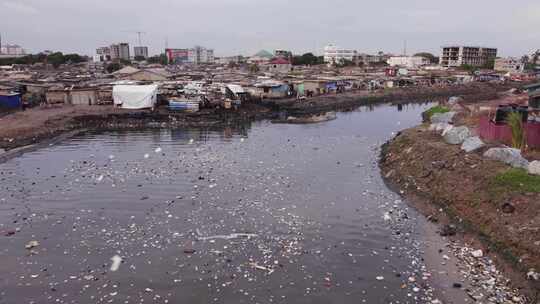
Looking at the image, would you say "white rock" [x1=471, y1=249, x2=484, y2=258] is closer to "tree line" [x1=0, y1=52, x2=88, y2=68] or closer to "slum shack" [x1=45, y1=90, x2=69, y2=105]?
"slum shack" [x1=45, y1=90, x2=69, y2=105]

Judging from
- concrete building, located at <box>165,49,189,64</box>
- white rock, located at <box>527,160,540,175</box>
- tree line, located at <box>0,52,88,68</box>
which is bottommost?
white rock, located at <box>527,160,540,175</box>

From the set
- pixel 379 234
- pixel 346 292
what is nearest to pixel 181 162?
pixel 379 234

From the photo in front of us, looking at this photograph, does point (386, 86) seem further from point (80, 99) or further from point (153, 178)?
point (153, 178)

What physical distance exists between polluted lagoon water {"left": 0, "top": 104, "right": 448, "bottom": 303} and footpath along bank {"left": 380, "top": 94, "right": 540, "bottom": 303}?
127 centimetres

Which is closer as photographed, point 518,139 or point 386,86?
point 518,139

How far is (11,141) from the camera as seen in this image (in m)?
27.6

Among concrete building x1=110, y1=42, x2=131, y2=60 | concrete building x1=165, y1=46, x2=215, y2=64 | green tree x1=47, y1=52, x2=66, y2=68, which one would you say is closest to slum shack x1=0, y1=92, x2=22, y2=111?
green tree x1=47, y1=52, x2=66, y2=68

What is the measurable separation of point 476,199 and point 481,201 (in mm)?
322

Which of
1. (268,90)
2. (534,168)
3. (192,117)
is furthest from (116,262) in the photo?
(268,90)

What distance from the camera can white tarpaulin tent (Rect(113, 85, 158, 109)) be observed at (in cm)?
4019

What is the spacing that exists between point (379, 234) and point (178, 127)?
26508mm

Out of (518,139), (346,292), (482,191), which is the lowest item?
(346,292)

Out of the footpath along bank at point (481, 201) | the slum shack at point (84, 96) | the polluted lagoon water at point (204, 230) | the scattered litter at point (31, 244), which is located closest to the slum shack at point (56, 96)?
the slum shack at point (84, 96)

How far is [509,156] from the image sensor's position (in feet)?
51.0
